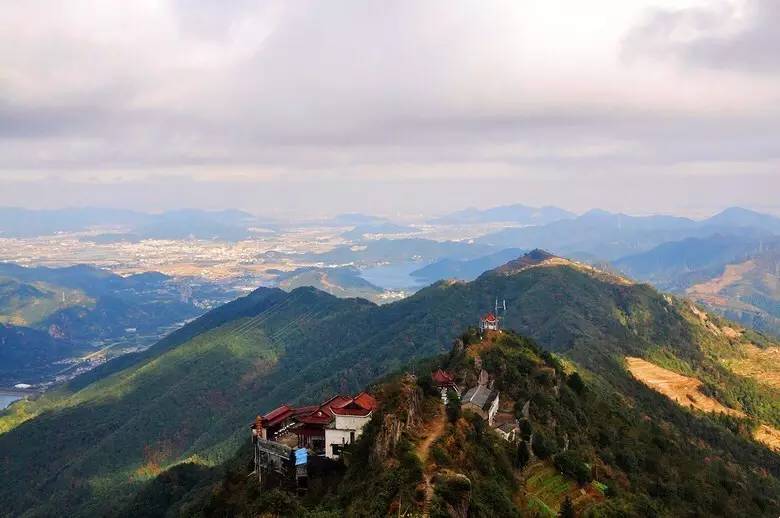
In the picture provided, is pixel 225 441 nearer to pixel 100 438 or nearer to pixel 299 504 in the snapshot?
pixel 100 438

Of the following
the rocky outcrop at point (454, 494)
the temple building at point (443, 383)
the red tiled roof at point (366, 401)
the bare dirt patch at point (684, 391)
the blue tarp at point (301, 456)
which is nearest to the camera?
the rocky outcrop at point (454, 494)

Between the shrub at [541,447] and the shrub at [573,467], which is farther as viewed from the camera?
the shrub at [541,447]

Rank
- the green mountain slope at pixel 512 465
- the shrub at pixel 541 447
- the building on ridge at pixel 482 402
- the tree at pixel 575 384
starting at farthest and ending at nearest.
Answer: the tree at pixel 575 384
the building on ridge at pixel 482 402
the shrub at pixel 541 447
the green mountain slope at pixel 512 465

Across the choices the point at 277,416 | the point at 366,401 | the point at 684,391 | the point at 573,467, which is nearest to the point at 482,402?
the point at 573,467

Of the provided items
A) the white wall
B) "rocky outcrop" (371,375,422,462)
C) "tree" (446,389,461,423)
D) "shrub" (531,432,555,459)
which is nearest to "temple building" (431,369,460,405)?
"tree" (446,389,461,423)

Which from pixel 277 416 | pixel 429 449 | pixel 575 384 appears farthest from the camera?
pixel 575 384

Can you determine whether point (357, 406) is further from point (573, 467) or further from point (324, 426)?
point (573, 467)

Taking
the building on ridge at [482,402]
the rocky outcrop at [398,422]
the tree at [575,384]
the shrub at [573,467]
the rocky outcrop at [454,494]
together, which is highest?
the rocky outcrop at [398,422]

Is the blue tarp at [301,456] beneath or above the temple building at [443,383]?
beneath

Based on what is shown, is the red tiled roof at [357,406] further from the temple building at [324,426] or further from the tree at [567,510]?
the tree at [567,510]

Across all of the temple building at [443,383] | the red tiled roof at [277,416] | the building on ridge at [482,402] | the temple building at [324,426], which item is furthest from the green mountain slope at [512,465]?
the red tiled roof at [277,416]
